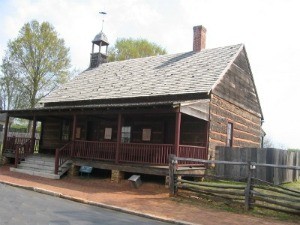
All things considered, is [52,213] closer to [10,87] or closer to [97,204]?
[97,204]

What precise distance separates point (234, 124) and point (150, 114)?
5506 millimetres

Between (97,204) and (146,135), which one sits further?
(146,135)

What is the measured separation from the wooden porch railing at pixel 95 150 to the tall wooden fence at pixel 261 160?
17.7ft

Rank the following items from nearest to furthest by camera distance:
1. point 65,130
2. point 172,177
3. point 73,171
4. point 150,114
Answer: point 172,177
point 73,171
point 150,114
point 65,130

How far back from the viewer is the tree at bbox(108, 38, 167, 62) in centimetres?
4894

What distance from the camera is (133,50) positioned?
4897 cm

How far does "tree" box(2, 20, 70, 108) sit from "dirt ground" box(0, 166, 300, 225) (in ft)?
73.7

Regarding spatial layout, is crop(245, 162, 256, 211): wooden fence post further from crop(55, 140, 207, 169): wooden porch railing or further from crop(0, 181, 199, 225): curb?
crop(55, 140, 207, 169): wooden porch railing

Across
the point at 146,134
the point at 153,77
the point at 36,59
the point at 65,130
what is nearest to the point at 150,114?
the point at 146,134

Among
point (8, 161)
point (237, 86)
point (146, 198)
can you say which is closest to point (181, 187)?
point (146, 198)

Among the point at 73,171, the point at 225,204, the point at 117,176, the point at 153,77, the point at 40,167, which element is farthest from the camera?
the point at 153,77

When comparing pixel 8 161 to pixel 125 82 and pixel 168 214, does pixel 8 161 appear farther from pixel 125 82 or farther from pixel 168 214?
pixel 168 214

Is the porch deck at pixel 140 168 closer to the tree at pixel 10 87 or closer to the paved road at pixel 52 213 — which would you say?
the paved road at pixel 52 213

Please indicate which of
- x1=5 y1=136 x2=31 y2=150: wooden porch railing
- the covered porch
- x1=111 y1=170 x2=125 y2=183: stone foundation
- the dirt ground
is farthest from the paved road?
x1=5 y1=136 x2=31 y2=150: wooden porch railing
